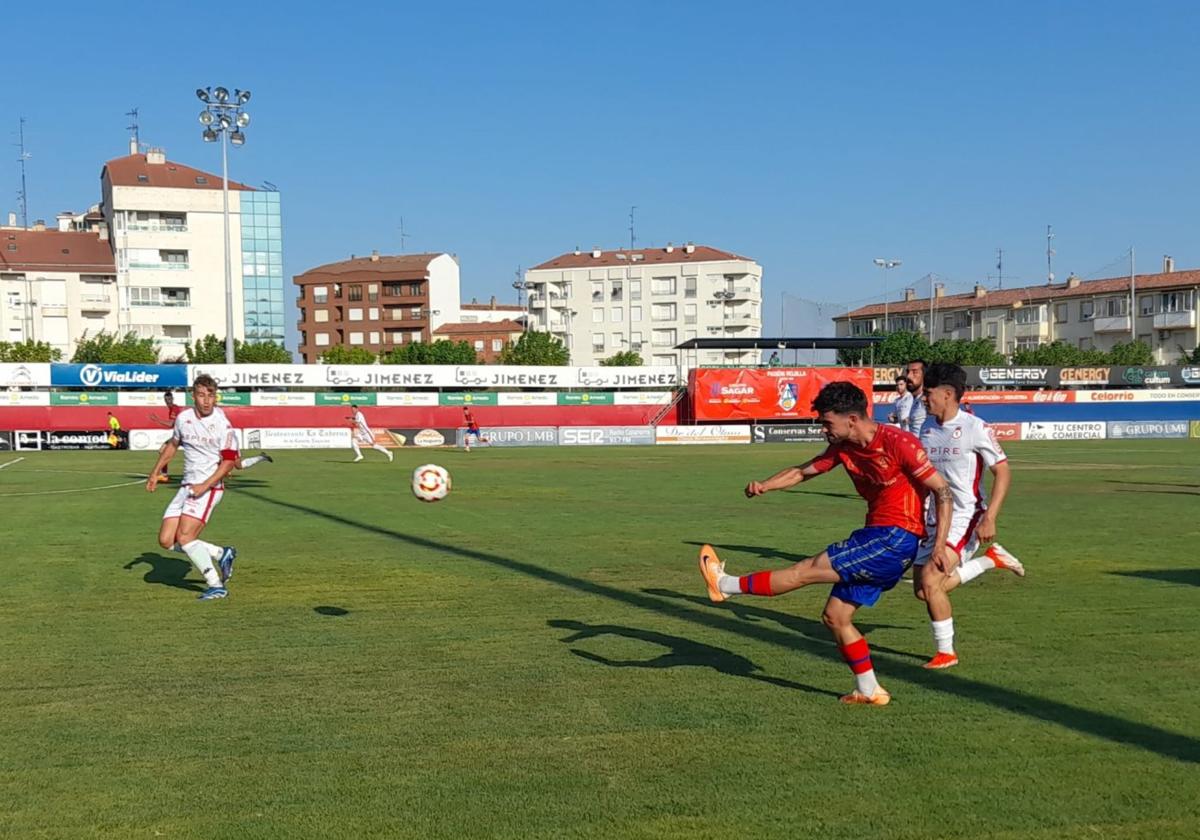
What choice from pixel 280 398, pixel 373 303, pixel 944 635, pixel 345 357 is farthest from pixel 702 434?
pixel 373 303

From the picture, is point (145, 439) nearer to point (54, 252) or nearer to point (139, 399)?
point (139, 399)

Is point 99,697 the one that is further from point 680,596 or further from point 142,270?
point 142,270

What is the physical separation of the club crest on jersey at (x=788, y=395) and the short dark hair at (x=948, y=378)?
150ft

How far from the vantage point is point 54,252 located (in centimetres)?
8100

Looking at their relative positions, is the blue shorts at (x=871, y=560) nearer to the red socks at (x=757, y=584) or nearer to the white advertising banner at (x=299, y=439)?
the red socks at (x=757, y=584)

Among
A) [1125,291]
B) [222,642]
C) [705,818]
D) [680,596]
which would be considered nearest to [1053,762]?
[705,818]

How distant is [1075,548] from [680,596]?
6121mm

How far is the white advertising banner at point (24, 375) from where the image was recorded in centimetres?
5091

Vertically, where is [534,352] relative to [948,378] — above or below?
above

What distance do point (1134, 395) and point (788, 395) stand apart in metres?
20.3

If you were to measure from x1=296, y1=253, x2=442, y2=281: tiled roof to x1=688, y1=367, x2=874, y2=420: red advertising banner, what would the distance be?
199ft

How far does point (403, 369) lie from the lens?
57000 millimetres

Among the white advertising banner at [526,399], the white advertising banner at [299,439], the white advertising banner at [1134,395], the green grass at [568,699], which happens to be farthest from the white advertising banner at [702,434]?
the green grass at [568,699]

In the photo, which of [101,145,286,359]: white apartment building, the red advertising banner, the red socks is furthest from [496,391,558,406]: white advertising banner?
the red socks
